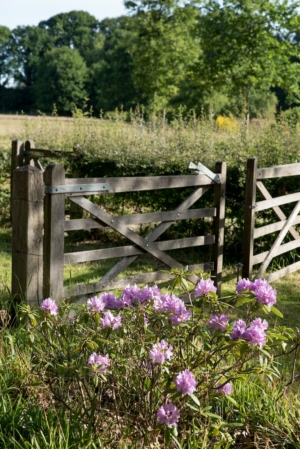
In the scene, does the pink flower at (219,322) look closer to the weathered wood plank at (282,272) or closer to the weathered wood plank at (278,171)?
the weathered wood plank at (278,171)

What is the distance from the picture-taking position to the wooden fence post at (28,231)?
479cm

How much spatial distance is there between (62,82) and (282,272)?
2996 inches

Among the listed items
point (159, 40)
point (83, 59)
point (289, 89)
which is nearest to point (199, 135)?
point (289, 89)

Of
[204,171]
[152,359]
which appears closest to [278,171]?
[204,171]

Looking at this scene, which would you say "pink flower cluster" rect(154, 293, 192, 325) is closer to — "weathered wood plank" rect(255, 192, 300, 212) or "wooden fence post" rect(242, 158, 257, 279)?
"wooden fence post" rect(242, 158, 257, 279)

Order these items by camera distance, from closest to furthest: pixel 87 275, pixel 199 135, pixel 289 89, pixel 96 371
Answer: pixel 96 371, pixel 87 275, pixel 199 135, pixel 289 89

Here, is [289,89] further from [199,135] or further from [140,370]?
[140,370]

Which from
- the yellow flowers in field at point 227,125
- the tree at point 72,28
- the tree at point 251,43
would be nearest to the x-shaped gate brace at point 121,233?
the yellow flowers in field at point 227,125

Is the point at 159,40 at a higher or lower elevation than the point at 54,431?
higher

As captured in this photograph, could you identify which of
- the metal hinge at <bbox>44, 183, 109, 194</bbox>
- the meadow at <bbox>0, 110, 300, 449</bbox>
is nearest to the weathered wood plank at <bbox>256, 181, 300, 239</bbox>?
the metal hinge at <bbox>44, 183, 109, 194</bbox>

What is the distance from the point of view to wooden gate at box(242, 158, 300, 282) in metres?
7.01

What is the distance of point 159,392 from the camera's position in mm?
3215

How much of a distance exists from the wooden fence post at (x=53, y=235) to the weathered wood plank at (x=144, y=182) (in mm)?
156

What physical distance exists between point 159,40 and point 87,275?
19.2 meters
